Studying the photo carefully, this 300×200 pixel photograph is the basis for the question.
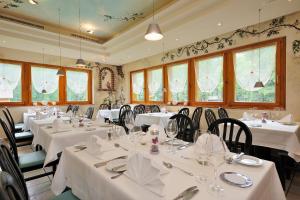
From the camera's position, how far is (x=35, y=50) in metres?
5.45

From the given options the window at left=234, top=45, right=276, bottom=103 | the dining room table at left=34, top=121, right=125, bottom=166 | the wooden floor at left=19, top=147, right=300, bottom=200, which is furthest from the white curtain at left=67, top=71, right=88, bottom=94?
the window at left=234, top=45, right=276, bottom=103

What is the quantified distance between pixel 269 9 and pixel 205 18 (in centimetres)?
109

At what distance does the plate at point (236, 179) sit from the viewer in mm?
920

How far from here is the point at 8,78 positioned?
529 centimetres

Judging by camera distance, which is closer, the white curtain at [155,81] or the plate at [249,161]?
the plate at [249,161]

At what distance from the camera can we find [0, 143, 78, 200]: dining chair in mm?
646

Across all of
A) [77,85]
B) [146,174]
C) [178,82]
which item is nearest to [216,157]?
[146,174]

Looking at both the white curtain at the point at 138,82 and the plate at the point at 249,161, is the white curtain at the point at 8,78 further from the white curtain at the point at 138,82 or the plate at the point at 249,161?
the plate at the point at 249,161

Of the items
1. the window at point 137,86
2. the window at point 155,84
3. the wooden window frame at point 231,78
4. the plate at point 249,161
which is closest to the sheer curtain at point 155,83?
the window at point 155,84

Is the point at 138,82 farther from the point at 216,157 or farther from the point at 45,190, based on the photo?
the point at 216,157

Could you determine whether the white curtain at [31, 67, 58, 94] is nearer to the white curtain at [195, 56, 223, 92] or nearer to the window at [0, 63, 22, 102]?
the window at [0, 63, 22, 102]

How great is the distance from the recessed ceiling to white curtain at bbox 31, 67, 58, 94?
173 centimetres

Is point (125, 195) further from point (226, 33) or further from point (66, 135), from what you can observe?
point (226, 33)

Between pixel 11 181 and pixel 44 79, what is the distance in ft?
20.3
